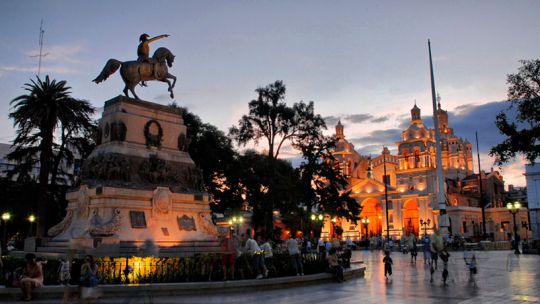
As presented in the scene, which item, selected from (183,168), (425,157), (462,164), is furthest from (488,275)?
(462,164)

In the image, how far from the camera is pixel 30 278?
11648mm

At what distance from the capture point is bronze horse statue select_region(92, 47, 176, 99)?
21.0 meters

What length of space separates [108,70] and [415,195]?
66561mm

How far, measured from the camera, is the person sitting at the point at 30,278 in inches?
456

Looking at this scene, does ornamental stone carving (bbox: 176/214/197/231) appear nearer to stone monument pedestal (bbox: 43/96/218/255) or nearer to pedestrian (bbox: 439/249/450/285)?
stone monument pedestal (bbox: 43/96/218/255)

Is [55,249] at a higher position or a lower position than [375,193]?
lower

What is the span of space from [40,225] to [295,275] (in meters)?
18.8

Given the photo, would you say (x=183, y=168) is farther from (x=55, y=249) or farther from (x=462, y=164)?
(x=462, y=164)

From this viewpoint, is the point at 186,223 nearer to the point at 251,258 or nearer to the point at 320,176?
the point at 251,258

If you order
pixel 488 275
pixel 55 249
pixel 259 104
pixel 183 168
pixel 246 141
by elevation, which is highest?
pixel 259 104

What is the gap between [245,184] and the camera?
39.2 meters

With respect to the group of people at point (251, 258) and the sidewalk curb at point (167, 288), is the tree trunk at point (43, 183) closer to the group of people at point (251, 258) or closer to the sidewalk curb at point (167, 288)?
the sidewalk curb at point (167, 288)

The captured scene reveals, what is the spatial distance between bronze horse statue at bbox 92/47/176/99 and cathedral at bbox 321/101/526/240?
50.3 m

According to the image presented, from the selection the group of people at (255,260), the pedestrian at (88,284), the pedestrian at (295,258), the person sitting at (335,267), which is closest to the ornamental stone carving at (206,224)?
the group of people at (255,260)
